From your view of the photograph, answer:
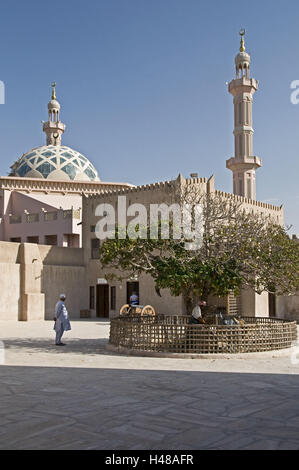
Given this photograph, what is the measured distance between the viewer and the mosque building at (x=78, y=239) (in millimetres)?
21875

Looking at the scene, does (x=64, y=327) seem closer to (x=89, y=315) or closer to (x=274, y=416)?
(x=274, y=416)

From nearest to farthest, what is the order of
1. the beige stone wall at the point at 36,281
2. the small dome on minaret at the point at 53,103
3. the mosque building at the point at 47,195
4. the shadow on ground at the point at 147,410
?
the shadow on ground at the point at 147,410 < the beige stone wall at the point at 36,281 < the mosque building at the point at 47,195 < the small dome on minaret at the point at 53,103

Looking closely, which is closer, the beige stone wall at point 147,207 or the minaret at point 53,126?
the beige stone wall at point 147,207

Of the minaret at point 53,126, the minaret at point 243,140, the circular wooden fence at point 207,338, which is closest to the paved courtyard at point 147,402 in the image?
the circular wooden fence at point 207,338

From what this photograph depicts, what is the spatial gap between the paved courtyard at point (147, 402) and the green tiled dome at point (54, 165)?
31445 millimetres

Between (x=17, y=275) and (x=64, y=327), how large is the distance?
33.4ft

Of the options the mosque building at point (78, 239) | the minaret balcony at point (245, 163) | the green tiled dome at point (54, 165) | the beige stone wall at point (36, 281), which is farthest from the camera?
the green tiled dome at point (54, 165)

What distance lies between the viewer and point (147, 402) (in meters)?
6.05

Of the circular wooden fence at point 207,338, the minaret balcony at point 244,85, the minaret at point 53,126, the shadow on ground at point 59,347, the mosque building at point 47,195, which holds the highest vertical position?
the minaret at point 53,126

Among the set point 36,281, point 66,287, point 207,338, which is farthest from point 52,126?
point 207,338

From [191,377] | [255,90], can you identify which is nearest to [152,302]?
[191,377]

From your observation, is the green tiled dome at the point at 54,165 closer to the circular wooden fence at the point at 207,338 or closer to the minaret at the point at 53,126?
the minaret at the point at 53,126

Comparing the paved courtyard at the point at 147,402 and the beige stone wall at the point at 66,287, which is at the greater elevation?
the beige stone wall at the point at 66,287

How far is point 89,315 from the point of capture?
25062mm
